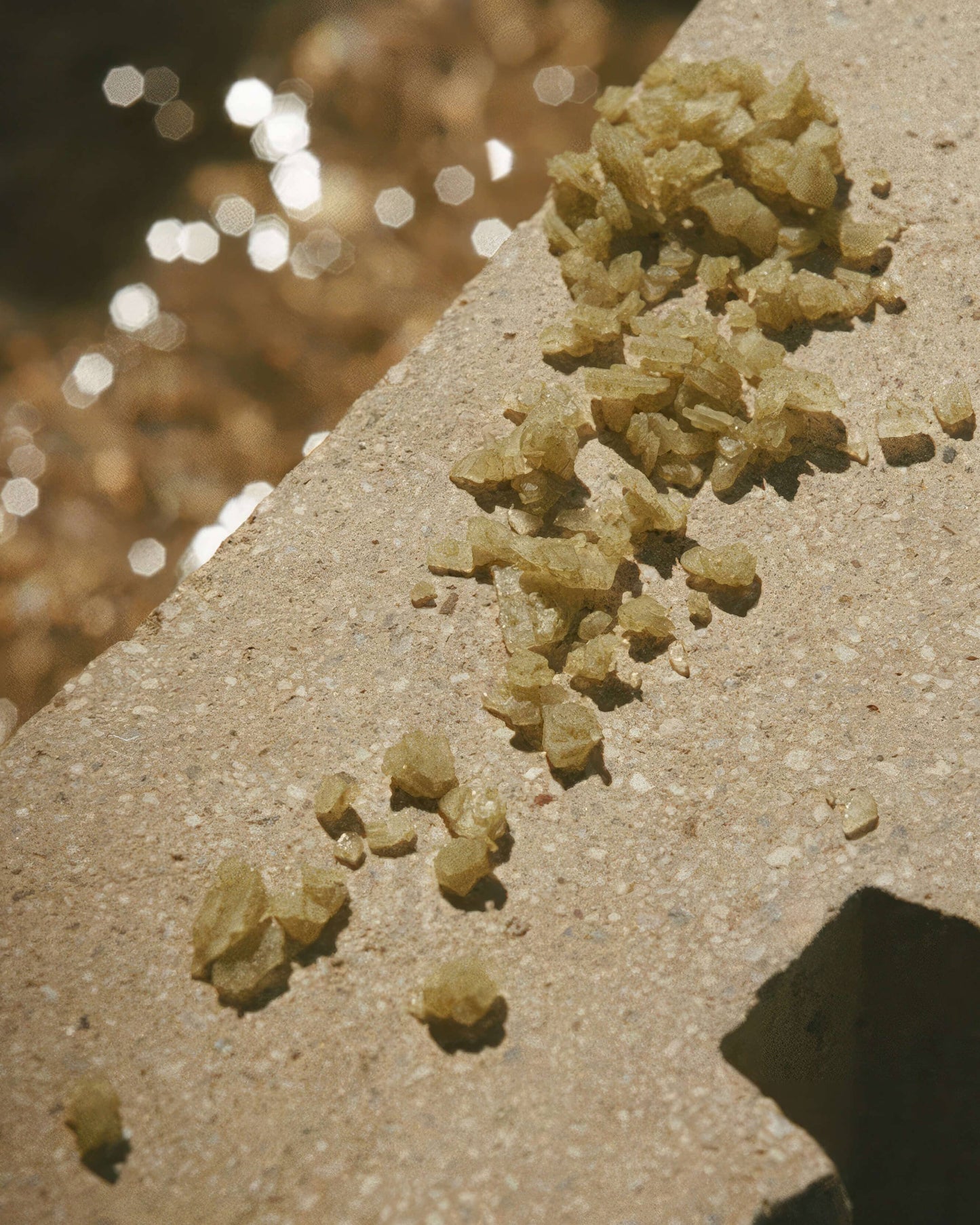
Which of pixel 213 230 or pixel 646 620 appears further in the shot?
pixel 213 230

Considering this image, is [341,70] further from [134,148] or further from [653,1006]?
[653,1006]

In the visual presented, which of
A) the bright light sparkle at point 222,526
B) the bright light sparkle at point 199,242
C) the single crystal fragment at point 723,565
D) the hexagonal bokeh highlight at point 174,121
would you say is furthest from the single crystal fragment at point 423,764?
the hexagonal bokeh highlight at point 174,121

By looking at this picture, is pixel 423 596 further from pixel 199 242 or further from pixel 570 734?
pixel 199 242

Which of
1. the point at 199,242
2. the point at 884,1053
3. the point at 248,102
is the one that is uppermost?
the point at 248,102

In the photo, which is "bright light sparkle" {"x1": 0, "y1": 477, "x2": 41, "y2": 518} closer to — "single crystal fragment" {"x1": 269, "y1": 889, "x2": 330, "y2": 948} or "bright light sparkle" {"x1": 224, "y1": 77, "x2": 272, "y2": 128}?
"bright light sparkle" {"x1": 224, "y1": 77, "x2": 272, "y2": 128}

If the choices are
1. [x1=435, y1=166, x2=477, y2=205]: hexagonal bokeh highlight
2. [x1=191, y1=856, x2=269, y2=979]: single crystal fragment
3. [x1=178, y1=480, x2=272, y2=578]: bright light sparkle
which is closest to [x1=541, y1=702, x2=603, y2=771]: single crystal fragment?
[x1=191, y1=856, x2=269, y2=979]: single crystal fragment

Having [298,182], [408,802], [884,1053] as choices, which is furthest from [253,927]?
[298,182]
